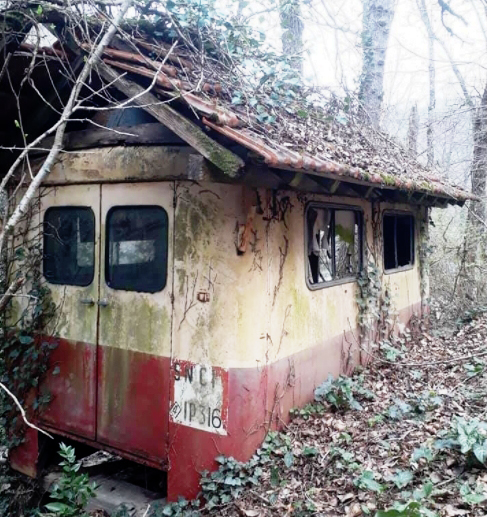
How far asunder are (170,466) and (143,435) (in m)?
0.41

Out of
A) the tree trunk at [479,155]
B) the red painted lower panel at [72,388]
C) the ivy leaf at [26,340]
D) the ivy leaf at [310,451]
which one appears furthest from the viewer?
the tree trunk at [479,155]

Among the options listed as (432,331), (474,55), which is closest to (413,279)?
(432,331)

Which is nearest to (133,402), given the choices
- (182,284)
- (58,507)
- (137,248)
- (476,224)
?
(58,507)

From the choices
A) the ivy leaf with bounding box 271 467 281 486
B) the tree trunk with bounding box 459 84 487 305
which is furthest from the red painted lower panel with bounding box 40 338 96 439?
the tree trunk with bounding box 459 84 487 305

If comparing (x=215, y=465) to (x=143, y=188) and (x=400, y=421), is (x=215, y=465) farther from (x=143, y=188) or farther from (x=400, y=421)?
(x=143, y=188)

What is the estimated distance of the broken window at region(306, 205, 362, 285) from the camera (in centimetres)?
572

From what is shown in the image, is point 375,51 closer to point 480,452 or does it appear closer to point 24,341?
point 24,341

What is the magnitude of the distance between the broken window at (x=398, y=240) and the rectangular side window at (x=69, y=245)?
15.3 ft

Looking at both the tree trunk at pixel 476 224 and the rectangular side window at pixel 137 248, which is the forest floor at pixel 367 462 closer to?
the rectangular side window at pixel 137 248

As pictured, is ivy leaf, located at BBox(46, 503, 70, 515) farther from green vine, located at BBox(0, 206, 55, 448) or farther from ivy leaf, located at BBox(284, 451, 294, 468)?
ivy leaf, located at BBox(284, 451, 294, 468)

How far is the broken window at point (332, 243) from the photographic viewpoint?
18.8 ft

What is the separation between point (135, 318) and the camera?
489 cm

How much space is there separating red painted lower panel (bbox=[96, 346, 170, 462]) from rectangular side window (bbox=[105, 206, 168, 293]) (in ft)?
2.28

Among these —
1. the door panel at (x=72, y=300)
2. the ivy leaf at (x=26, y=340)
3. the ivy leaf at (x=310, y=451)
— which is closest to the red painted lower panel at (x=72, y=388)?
the door panel at (x=72, y=300)
